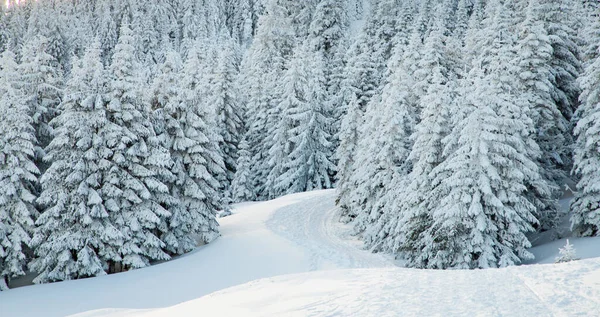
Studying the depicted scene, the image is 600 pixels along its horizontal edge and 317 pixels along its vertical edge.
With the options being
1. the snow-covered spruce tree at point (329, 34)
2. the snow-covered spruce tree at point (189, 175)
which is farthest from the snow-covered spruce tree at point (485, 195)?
the snow-covered spruce tree at point (329, 34)

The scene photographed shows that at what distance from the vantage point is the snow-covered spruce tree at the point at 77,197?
64.9 feet

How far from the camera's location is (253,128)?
43.8 metres

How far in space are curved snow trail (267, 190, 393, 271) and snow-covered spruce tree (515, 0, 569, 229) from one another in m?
9.81

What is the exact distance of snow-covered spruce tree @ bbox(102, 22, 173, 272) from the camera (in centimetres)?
2105

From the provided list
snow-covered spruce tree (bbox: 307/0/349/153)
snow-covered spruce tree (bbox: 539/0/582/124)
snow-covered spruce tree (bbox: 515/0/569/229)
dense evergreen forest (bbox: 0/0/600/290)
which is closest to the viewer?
dense evergreen forest (bbox: 0/0/600/290)

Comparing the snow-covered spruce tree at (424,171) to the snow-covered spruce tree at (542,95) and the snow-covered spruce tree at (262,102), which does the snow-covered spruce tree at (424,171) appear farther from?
the snow-covered spruce tree at (262,102)

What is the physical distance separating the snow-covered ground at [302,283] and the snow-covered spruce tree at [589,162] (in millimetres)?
925

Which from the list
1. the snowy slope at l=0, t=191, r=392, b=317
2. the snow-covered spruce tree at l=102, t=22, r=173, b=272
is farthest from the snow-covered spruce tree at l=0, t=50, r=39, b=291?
the snow-covered spruce tree at l=102, t=22, r=173, b=272

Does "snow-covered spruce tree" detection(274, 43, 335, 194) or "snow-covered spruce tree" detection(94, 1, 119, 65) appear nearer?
"snow-covered spruce tree" detection(274, 43, 335, 194)

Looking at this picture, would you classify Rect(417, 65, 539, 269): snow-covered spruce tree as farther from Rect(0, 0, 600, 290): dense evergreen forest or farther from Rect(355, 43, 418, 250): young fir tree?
Rect(355, 43, 418, 250): young fir tree

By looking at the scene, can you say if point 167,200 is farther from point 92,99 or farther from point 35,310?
point 35,310

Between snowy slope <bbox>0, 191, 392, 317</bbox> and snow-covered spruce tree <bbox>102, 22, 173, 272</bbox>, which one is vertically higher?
snow-covered spruce tree <bbox>102, 22, 173, 272</bbox>

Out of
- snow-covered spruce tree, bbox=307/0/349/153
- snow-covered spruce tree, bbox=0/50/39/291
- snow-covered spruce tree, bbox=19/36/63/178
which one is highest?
snow-covered spruce tree, bbox=307/0/349/153

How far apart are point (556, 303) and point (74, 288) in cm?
1826
